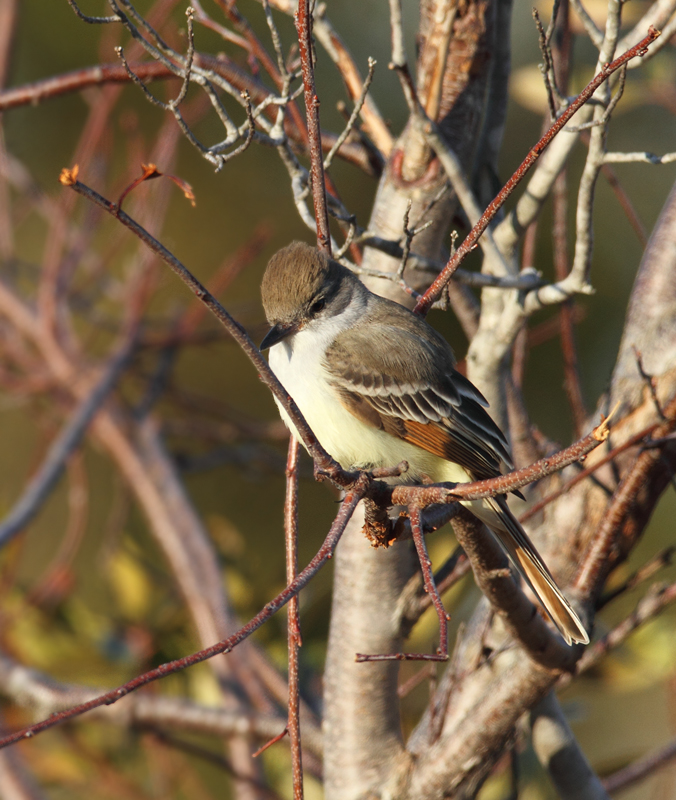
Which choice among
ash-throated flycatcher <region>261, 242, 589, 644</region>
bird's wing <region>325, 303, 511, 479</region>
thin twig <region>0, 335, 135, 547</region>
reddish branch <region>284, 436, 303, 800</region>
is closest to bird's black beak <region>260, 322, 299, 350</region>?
ash-throated flycatcher <region>261, 242, 589, 644</region>

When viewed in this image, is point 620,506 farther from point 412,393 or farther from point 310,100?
point 310,100

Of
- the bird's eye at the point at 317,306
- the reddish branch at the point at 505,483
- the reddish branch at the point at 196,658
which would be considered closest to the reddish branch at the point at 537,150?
the reddish branch at the point at 505,483

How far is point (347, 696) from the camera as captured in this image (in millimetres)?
2314

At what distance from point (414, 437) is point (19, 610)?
2.16 m

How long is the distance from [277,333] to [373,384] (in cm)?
32

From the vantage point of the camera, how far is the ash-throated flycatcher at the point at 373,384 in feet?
7.95

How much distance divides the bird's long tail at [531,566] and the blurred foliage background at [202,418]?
1495mm

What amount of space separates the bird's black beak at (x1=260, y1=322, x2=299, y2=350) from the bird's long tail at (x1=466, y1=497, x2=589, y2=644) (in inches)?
28.7

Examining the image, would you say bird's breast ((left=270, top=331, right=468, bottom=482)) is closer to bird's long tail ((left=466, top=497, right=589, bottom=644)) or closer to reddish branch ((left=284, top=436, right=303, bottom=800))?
bird's long tail ((left=466, top=497, right=589, bottom=644))

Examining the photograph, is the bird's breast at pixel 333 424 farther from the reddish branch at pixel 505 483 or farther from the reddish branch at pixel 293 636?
the reddish branch at pixel 505 483

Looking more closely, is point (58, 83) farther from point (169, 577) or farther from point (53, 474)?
point (169, 577)

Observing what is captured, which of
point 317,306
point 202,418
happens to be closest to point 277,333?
point 317,306

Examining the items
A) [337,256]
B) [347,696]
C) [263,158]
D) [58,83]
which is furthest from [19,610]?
[263,158]

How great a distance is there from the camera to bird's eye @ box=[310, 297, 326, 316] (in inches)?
101
